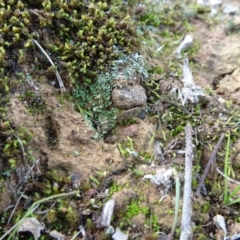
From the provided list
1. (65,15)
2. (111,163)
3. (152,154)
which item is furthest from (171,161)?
(65,15)

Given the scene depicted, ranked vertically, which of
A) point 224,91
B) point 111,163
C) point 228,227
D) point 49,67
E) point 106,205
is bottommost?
point 228,227

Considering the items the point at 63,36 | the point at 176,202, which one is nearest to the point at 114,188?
the point at 176,202

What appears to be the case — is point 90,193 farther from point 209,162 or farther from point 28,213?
point 209,162

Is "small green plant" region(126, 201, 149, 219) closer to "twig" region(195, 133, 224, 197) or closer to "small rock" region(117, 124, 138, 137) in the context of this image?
"twig" region(195, 133, 224, 197)

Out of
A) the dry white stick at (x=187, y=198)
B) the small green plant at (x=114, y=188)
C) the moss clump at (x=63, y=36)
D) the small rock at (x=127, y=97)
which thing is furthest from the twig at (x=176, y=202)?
the moss clump at (x=63, y=36)

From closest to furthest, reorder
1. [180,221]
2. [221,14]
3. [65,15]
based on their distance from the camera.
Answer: [180,221], [65,15], [221,14]

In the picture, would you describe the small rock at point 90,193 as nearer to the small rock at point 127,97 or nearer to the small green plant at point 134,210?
the small green plant at point 134,210

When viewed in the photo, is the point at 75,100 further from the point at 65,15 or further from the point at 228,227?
the point at 228,227
